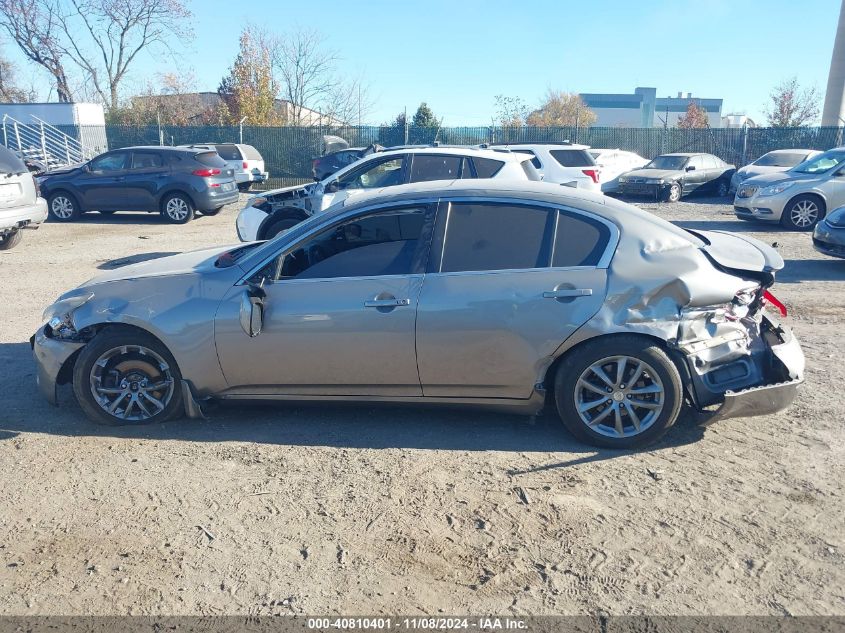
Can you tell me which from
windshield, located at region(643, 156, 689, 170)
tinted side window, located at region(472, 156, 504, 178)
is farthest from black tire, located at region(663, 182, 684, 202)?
tinted side window, located at region(472, 156, 504, 178)

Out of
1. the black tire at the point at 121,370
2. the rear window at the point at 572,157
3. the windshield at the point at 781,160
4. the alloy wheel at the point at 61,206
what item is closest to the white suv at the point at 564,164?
the rear window at the point at 572,157

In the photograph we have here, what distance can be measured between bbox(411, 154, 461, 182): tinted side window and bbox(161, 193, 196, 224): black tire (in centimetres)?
768

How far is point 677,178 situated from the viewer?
21531 mm

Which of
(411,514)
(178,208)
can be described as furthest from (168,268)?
(178,208)

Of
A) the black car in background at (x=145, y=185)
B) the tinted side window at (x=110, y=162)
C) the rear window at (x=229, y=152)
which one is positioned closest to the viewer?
the black car in background at (x=145, y=185)

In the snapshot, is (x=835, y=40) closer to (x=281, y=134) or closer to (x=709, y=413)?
(x=281, y=134)

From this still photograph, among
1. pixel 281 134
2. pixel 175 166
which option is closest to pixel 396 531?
pixel 175 166

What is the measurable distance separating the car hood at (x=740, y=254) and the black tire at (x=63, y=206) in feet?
50.9

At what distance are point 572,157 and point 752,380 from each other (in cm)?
1234

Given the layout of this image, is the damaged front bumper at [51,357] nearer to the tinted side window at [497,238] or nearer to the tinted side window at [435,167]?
the tinted side window at [497,238]

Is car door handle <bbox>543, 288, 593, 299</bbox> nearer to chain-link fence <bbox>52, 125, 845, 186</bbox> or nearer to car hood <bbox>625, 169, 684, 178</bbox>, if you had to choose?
car hood <bbox>625, 169, 684, 178</bbox>

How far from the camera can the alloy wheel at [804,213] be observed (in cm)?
1445

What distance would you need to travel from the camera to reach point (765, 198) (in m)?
14.8

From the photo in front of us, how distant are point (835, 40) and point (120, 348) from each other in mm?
51494
